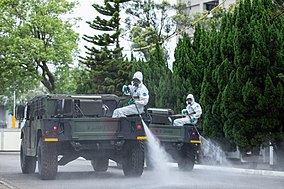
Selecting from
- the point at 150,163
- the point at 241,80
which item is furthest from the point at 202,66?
the point at 150,163

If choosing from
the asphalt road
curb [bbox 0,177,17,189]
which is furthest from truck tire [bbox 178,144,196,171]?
curb [bbox 0,177,17,189]

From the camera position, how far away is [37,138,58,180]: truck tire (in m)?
15.0

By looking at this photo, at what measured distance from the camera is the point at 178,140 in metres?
17.9

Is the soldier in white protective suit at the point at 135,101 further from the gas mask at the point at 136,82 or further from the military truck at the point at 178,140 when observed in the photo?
the military truck at the point at 178,140

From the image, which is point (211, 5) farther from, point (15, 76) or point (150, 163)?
point (150, 163)

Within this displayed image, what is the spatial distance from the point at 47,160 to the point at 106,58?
84.1 ft

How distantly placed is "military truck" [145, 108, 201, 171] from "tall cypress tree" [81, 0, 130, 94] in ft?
67.5

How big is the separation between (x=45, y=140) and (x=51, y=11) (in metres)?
34.1

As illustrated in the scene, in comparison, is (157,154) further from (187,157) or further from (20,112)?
(20,112)

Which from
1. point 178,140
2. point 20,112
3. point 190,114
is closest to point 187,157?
point 178,140

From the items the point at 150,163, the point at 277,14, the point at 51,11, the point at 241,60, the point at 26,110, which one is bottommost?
the point at 150,163

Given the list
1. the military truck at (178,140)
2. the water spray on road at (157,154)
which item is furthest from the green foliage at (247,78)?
the water spray on road at (157,154)

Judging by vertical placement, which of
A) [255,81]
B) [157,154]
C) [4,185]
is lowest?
[4,185]

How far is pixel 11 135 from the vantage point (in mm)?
36156
